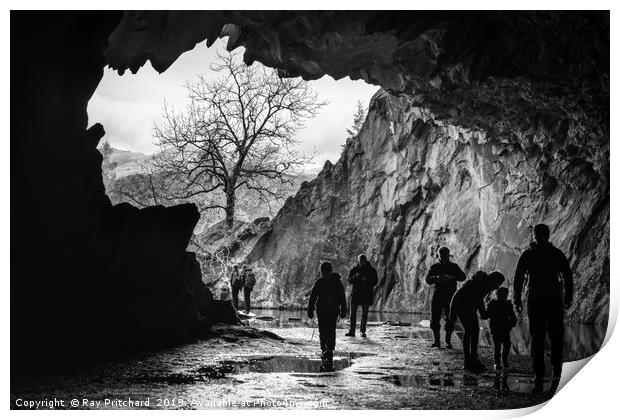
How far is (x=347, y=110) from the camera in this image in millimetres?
7355

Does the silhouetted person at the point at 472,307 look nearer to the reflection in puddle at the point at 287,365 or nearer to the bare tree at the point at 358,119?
the reflection in puddle at the point at 287,365

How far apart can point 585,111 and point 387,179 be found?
11.1ft

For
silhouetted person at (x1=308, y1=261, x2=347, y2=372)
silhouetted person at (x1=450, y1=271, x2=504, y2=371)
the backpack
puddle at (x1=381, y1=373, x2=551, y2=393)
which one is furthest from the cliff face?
puddle at (x1=381, y1=373, x2=551, y2=393)

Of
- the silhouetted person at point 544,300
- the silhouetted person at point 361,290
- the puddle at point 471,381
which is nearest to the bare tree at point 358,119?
the silhouetted person at point 361,290

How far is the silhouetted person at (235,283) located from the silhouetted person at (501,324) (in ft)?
10.4

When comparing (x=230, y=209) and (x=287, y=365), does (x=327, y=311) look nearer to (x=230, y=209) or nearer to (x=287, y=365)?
(x=287, y=365)

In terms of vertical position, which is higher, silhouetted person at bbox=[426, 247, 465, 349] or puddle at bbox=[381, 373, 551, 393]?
silhouetted person at bbox=[426, 247, 465, 349]

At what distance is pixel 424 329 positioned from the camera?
830cm

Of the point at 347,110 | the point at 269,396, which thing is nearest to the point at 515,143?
the point at 347,110

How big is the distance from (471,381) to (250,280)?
3313mm

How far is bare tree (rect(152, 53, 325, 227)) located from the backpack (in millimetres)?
774

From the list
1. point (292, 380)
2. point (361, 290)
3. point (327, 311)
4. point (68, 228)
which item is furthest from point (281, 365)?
point (68, 228)

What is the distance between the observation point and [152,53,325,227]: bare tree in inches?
286

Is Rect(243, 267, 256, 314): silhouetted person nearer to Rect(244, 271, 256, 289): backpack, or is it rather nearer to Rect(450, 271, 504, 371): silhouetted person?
Rect(244, 271, 256, 289): backpack
